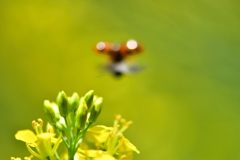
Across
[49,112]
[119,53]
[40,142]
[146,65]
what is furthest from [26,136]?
[146,65]

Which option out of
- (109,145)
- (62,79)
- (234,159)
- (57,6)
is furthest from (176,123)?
(109,145)

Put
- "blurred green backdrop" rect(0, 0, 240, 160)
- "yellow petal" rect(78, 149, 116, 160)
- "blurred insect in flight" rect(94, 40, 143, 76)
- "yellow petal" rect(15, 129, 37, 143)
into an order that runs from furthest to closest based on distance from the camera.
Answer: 1. "blurred green backdrop" rect(0, 0, 240, 160)
2. "blurred insect in flight" rect(94, 40, 143, 76)
3. "yellow petal" rect(15, 129, 37, 143)
4. "yellow petal" rect(78, 149, 116, 160)

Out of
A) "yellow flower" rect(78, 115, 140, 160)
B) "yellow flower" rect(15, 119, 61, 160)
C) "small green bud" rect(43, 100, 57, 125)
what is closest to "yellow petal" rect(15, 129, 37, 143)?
"yellow flower" rect(15, 119, 61, 160)

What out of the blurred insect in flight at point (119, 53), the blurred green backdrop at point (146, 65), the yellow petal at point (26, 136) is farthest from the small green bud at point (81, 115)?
the blurred green backdrop at point (146, 65)

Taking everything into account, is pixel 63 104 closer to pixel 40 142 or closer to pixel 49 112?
pixel 49 112

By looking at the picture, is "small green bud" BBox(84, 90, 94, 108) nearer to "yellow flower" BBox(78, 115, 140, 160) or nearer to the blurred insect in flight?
"yellow flower" BBox(78, 115, 140, 160)

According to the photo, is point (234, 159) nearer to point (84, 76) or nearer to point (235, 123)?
point (235, 123)
